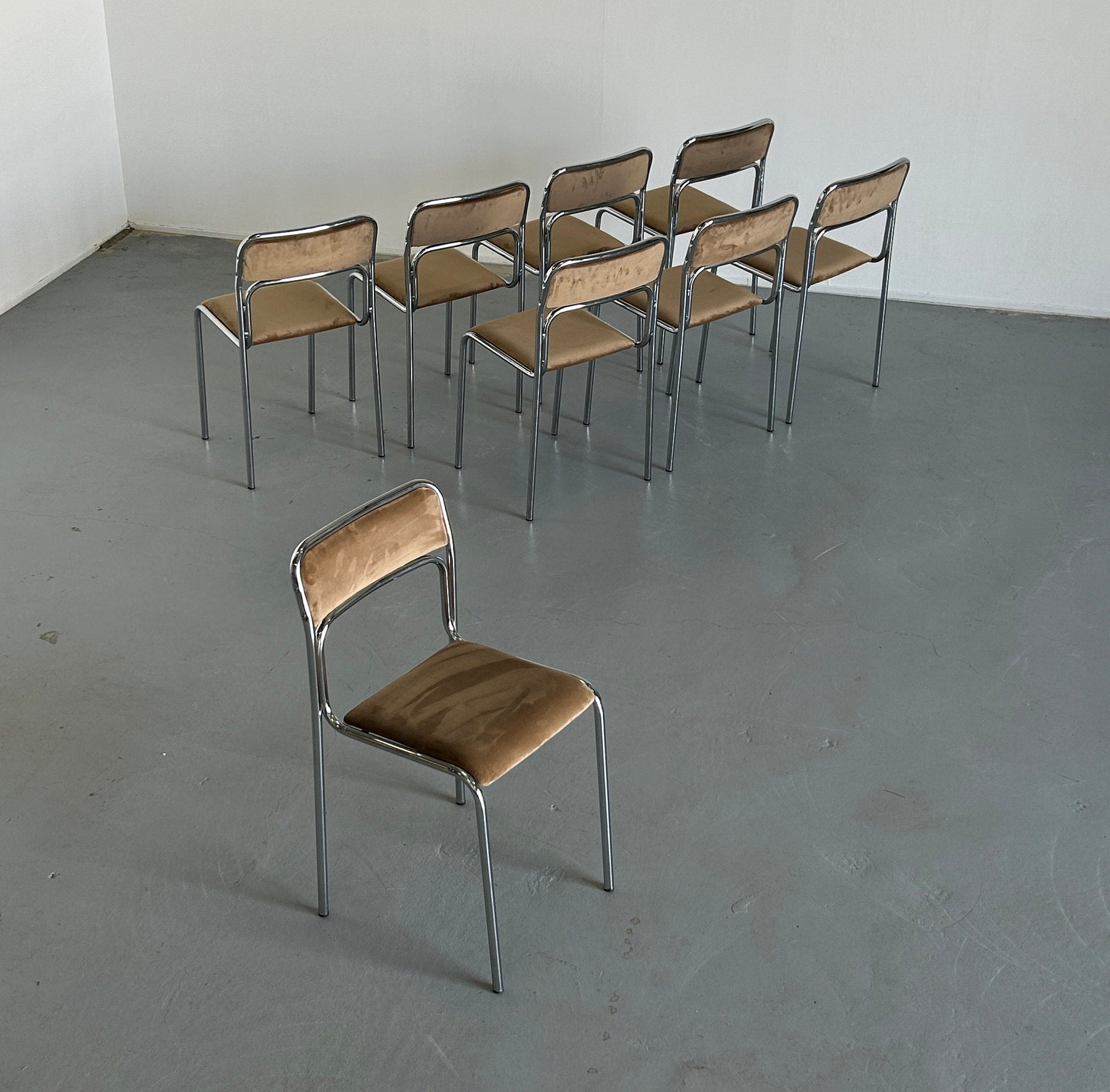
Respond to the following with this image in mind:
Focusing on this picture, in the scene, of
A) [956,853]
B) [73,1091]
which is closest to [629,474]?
[956,853]

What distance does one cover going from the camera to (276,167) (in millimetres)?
6512

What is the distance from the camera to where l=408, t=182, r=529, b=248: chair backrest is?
4.42 metres

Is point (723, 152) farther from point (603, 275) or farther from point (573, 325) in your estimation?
point (603, 275)

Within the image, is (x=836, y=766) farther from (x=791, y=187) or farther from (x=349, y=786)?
(x=791, y=187)

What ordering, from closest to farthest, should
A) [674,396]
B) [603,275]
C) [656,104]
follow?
1. [603,275]
2. [674,396]
3. [656,104]

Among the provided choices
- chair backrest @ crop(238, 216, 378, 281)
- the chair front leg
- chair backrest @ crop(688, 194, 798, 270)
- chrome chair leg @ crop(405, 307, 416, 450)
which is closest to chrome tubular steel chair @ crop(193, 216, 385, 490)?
chair backrest @ crop(238, 216, 378, 281)

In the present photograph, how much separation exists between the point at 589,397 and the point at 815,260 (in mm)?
1089

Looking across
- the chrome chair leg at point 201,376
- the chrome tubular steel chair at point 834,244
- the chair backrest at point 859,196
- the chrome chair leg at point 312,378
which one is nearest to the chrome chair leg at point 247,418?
the chrome chair leg at point 201,376

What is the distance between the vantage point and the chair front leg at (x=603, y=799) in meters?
2.75

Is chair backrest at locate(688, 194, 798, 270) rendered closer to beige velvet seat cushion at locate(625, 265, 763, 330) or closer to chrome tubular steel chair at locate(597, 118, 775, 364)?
beige velvet seat cushion at locate(625, 265, 763, 330)

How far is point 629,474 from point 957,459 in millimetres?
1291

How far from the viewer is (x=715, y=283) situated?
193 inches

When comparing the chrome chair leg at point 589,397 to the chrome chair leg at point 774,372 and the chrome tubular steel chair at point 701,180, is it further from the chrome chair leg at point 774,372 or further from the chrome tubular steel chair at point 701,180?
the chrome chair leg at point 774,372

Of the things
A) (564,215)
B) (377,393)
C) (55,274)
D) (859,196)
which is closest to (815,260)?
(859,196)
